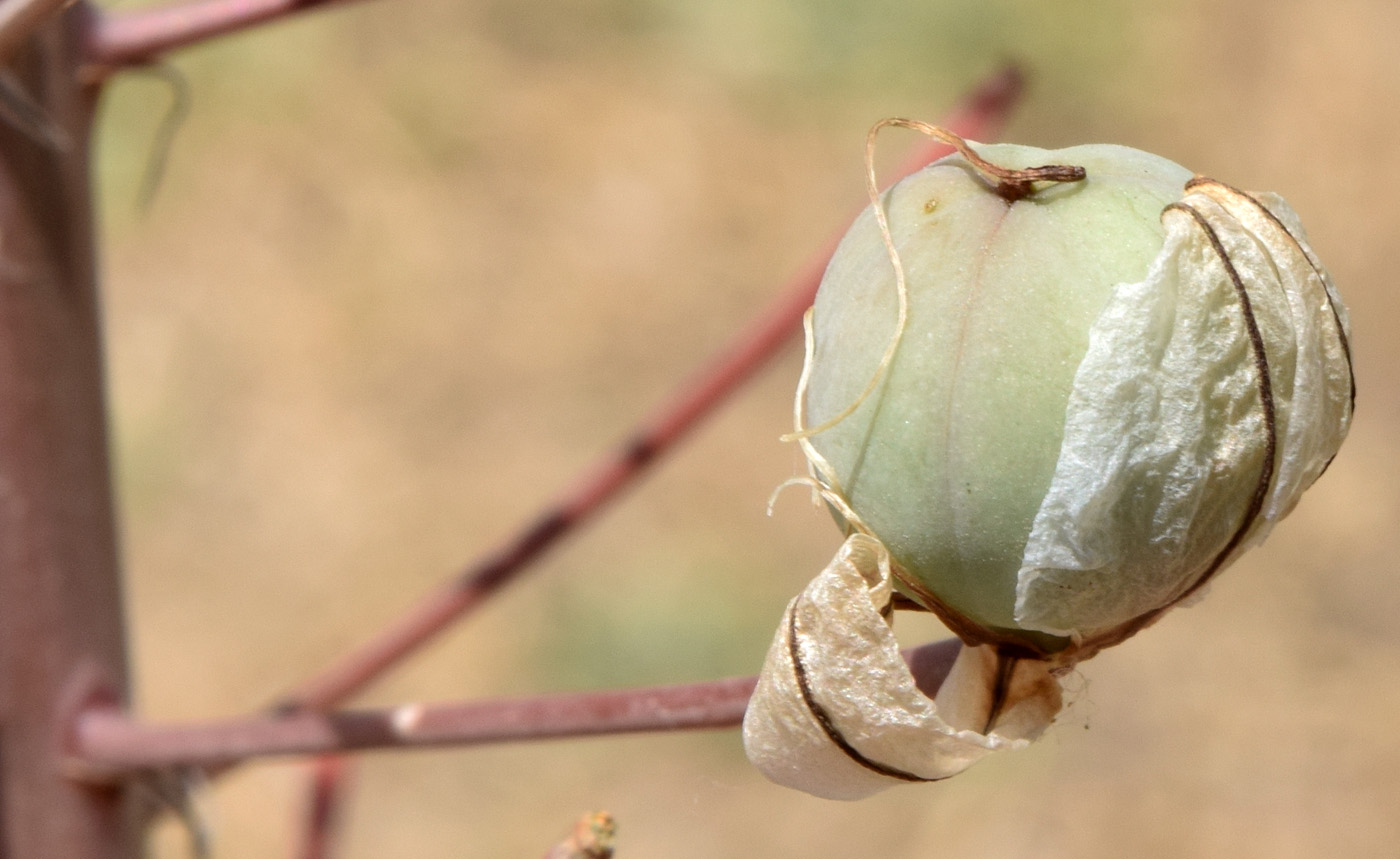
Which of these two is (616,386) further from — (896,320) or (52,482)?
(896,320)

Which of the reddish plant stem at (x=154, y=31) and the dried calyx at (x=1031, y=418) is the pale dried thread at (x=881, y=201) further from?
the reddish plant stem at (x=154, y=31)

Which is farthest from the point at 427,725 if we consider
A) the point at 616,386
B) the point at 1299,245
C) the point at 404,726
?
the point at 616,386

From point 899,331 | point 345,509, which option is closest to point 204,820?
point 899,331

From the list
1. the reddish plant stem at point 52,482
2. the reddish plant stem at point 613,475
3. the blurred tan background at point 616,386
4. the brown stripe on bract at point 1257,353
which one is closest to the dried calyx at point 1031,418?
the brown stripe on bract at point 1257,353

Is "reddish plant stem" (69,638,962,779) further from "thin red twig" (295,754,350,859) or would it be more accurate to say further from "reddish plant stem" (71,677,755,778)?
"thin red twig" (295,754,350,859)

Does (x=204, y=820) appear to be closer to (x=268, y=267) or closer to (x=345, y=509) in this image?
(x=345, y=509)

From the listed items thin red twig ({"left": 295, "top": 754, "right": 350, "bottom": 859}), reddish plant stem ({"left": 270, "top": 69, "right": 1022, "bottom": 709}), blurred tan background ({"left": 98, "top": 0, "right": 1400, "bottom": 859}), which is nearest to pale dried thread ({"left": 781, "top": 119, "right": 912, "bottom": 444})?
reddish plant stem ({"left": 270, "top": 69, "right": 1022, "bottom": 709})

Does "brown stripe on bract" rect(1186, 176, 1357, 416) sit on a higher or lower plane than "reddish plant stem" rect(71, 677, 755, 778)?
higher

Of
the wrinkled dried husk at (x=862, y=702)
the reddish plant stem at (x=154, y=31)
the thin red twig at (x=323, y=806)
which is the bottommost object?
the thin red twig at (x=323, y=806)
